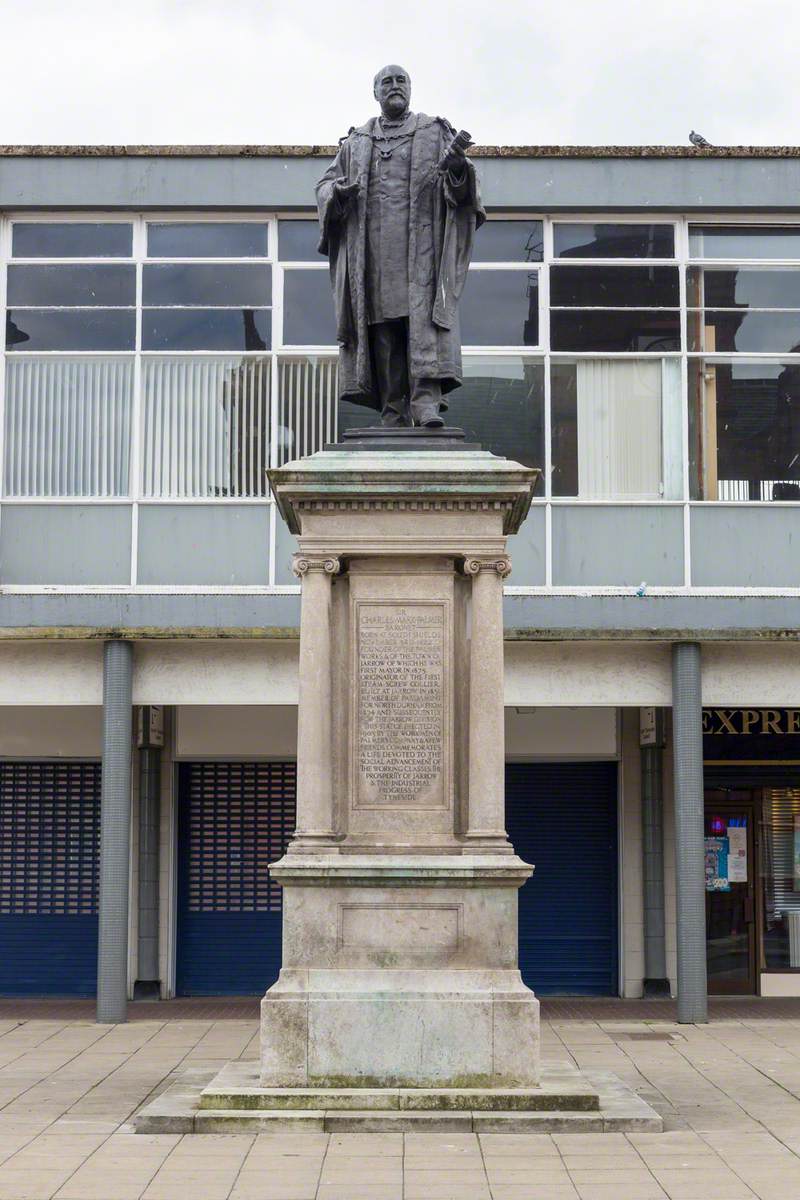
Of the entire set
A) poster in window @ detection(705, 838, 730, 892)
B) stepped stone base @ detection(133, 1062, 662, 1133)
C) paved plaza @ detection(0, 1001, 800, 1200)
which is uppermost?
poster in window @ detection(705, 838, 730, 892)

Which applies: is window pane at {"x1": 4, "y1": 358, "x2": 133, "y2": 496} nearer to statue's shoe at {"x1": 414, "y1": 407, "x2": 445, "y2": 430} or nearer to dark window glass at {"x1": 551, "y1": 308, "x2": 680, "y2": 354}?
dark window glass at {"x1": 551, "y1": 308, "x2": 680, "y2": 354}

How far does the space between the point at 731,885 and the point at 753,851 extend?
50 centimetres

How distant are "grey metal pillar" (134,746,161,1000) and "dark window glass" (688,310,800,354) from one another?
8.27 m

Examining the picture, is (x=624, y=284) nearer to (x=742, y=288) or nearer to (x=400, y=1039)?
(x=742, y=288)

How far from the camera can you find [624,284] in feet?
65.7

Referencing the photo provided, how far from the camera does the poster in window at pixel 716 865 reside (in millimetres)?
21812

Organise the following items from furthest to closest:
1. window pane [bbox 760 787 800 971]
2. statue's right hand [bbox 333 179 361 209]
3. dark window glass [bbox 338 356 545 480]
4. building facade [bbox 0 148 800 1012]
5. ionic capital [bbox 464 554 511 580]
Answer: window pane [bbox 760 787 800 971]
dark window glass [bbox 338 356 545 480]
building facade [bbox 0 148 800 1012]
statue's right hand [bbox 333 179 361 209]
ionic capital [bbox 464 554 511 580]

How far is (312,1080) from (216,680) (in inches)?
345

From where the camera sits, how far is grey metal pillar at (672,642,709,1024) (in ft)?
61.0

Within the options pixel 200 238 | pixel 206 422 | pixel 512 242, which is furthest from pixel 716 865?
pixel 200 238

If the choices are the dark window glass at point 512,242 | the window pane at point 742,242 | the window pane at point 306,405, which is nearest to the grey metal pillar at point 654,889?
the window pane at point 306,405

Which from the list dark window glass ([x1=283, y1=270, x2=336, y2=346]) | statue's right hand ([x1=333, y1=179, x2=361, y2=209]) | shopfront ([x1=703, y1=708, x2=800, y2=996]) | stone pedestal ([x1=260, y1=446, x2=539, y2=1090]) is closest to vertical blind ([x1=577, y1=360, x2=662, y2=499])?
dark window glass ([x1=283, y1=270, x2=336, y2=346])

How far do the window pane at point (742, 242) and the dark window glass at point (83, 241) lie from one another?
6429mm

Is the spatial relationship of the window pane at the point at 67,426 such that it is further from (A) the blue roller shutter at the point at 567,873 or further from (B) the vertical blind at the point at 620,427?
→ (A) the blue roller shutter at the point at 567,873
